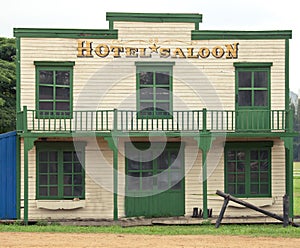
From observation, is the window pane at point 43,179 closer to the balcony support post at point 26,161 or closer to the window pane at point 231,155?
the balcony support post at point 26,161

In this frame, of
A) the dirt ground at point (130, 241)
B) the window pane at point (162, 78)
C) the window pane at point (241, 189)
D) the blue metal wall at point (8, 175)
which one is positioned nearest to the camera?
the dirt ground at point (130, 241)

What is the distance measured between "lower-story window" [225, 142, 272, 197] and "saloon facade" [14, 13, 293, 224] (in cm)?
3

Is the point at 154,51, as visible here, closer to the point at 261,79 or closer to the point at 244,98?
the point at 244,98

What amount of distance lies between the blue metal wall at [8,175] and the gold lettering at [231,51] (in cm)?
753

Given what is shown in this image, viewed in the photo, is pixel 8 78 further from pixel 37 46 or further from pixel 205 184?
pixel 205 184

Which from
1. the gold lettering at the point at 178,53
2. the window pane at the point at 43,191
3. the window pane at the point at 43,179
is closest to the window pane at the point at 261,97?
the gold lettering at the point at 178,53

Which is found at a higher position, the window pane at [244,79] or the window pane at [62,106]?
the window pane at [244,79]

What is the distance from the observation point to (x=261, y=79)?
25875mm

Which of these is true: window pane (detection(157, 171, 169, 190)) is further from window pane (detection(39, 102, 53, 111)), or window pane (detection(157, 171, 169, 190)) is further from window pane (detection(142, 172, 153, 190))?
window pane (detection(39, 102, 53, 111))

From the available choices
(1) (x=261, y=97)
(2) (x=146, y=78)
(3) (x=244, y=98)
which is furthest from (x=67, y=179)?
(1) (x=261, y=97)

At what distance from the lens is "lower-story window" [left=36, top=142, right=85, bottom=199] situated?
82.9 feet

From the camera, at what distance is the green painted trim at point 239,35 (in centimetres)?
2577

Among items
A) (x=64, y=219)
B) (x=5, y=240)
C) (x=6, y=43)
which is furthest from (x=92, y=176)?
(x=6, y=43)

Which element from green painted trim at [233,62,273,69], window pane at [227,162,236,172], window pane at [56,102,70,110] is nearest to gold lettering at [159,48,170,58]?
green painted trim at [233,62,273,69]
